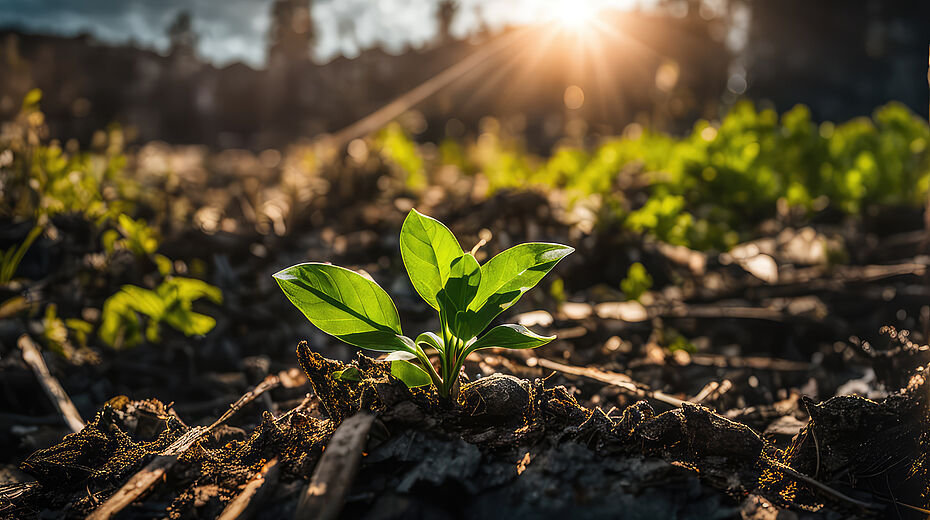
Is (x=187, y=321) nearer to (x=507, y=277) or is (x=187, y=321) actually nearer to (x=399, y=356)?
(x=399, y=356)

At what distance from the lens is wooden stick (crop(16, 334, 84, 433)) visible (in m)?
1.42

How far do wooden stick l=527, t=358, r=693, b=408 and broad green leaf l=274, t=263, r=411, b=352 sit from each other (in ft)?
1.80

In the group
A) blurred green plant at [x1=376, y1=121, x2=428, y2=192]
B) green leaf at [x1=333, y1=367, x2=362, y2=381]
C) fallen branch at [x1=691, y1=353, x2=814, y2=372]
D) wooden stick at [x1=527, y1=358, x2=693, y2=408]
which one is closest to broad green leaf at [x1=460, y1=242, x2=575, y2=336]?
green leaf at [x1=333, y1=367, x2=362, y2=381]

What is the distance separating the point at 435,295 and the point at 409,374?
17 cm

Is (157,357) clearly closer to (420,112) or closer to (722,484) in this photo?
(722,484)

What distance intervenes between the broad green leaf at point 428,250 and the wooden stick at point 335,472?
0.93 ft

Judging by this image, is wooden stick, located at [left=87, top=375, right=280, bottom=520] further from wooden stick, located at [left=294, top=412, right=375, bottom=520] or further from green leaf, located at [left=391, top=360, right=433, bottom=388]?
green leaf, located at [left=391, top=360, right=433, bottom=388]

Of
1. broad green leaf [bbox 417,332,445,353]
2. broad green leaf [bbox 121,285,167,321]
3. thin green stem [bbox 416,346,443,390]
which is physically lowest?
thin green stem [bbox 416,346,443,390]

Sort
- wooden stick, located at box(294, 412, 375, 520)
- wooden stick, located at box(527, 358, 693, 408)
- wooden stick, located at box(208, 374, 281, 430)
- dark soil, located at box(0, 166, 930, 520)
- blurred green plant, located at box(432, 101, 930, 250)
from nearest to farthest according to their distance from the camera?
wooden stick, located at box(294, 412, 375, 520) → dark soil, located at box(0, 166, 930, 520) → wooden stick, located at box(208, 374, 281, 430) → wooden stick, located at box(527, 358, 693, 408) → blurred green plant, located at box(432, 101, 930, 250)

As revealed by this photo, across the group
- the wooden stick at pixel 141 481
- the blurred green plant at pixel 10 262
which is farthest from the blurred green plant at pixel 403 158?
the wooden stick at pixel 141 481

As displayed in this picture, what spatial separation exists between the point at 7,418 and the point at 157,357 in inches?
16.1

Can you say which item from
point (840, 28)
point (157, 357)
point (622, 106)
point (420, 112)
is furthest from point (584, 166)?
point (840, 28)

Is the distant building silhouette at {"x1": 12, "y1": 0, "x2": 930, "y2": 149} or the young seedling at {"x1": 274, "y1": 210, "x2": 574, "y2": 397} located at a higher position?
the distant building silhouette at {"x1": 12, "y1": 0, "x2": 930, "y2": 149}

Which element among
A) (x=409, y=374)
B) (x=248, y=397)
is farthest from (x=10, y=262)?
(x=409, y=374)
